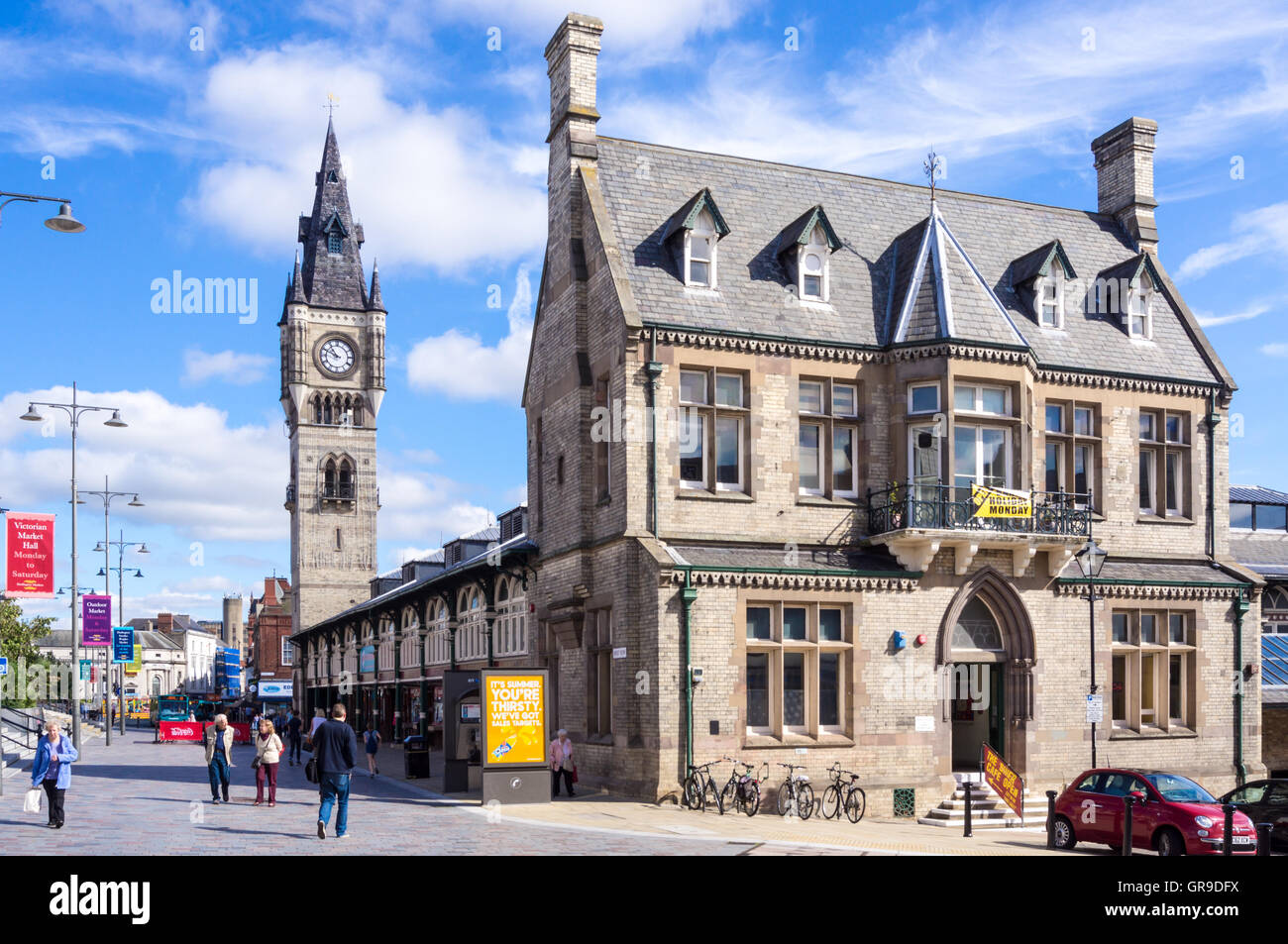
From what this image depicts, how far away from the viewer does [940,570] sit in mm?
27766

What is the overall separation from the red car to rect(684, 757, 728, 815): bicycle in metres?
6.24

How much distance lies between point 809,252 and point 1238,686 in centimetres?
1472

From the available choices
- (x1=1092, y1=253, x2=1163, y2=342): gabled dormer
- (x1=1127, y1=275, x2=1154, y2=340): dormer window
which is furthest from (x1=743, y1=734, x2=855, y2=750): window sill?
(x1=1127, y1=275, x2=1154, y2=340): dormer window

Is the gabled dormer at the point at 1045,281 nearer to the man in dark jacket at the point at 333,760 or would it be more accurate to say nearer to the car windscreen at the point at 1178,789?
the car windscreen at the point at 1178,789

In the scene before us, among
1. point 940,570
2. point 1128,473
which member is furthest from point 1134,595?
point 940,570

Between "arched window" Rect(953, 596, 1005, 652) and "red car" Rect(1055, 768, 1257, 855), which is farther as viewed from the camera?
"arched window" Rect(953, 596, 1005, 652)

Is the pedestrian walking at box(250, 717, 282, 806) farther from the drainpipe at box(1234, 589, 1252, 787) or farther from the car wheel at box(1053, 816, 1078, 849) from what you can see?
the drainpipe at box(1234, 589, 1252, 787)

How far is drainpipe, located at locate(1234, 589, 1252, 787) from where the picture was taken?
30453mm

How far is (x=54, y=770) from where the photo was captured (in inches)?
798

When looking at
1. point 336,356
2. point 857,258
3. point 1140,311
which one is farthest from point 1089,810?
point 336,356

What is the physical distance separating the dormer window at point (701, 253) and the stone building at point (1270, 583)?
57.2ft

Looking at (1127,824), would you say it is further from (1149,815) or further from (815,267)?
(815,267)

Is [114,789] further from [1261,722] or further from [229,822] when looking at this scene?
[1261,722]

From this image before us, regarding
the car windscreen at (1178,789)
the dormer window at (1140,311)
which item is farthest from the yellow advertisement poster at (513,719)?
the dormer window at (1140,311)
